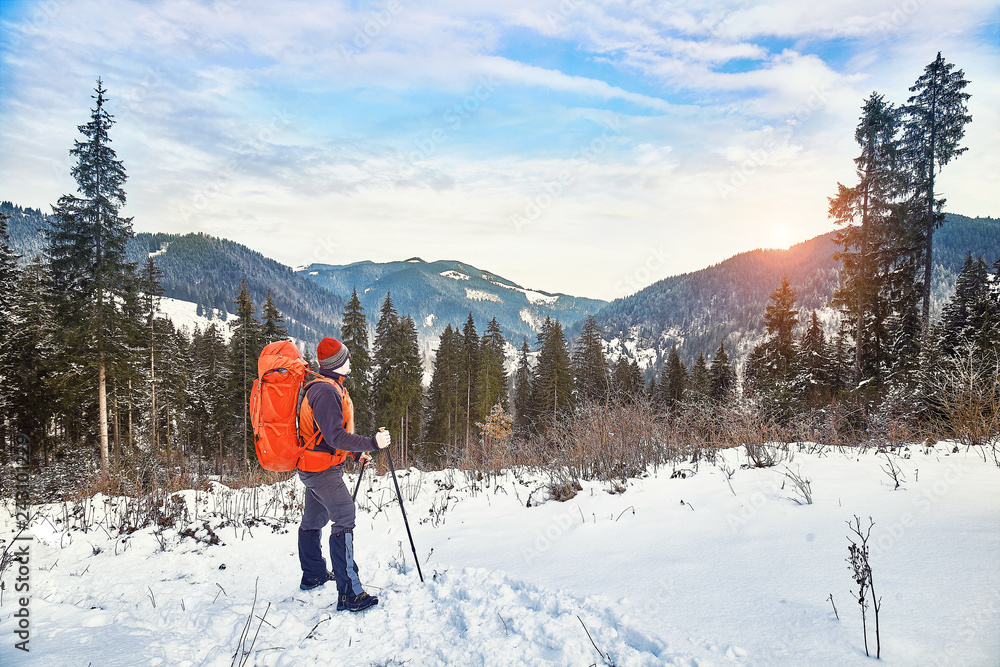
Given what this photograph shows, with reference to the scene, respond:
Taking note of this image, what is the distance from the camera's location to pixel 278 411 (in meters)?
3.62

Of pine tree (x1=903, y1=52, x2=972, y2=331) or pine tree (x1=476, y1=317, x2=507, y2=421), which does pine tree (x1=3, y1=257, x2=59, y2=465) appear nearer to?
pine tree (x1=476, y1=317, x2=507, y2=421)

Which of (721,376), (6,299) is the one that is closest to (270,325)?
(6,299)

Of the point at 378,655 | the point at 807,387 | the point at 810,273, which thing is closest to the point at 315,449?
the point at 378,655

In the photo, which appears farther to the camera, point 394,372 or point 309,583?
point 394,372

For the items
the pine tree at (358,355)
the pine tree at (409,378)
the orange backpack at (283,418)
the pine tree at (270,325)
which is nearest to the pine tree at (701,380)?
the pine tree at (409,378)

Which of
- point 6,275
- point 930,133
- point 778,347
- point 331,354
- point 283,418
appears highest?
point 930,133

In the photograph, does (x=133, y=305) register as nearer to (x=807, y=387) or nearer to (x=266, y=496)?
(x=266, y=496)

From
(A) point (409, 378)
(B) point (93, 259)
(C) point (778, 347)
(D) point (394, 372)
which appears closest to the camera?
(B) point (93, 259)

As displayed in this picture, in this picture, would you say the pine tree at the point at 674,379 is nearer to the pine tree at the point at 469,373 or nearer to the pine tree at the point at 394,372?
the pine tree at the point at 469,373

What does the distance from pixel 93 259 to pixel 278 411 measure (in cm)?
1921

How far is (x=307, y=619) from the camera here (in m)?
3.36

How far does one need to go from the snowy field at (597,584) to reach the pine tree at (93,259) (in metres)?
15.4

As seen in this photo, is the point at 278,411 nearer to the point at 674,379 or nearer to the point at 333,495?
the point at 333,495

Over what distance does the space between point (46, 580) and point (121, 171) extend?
61.6ft
